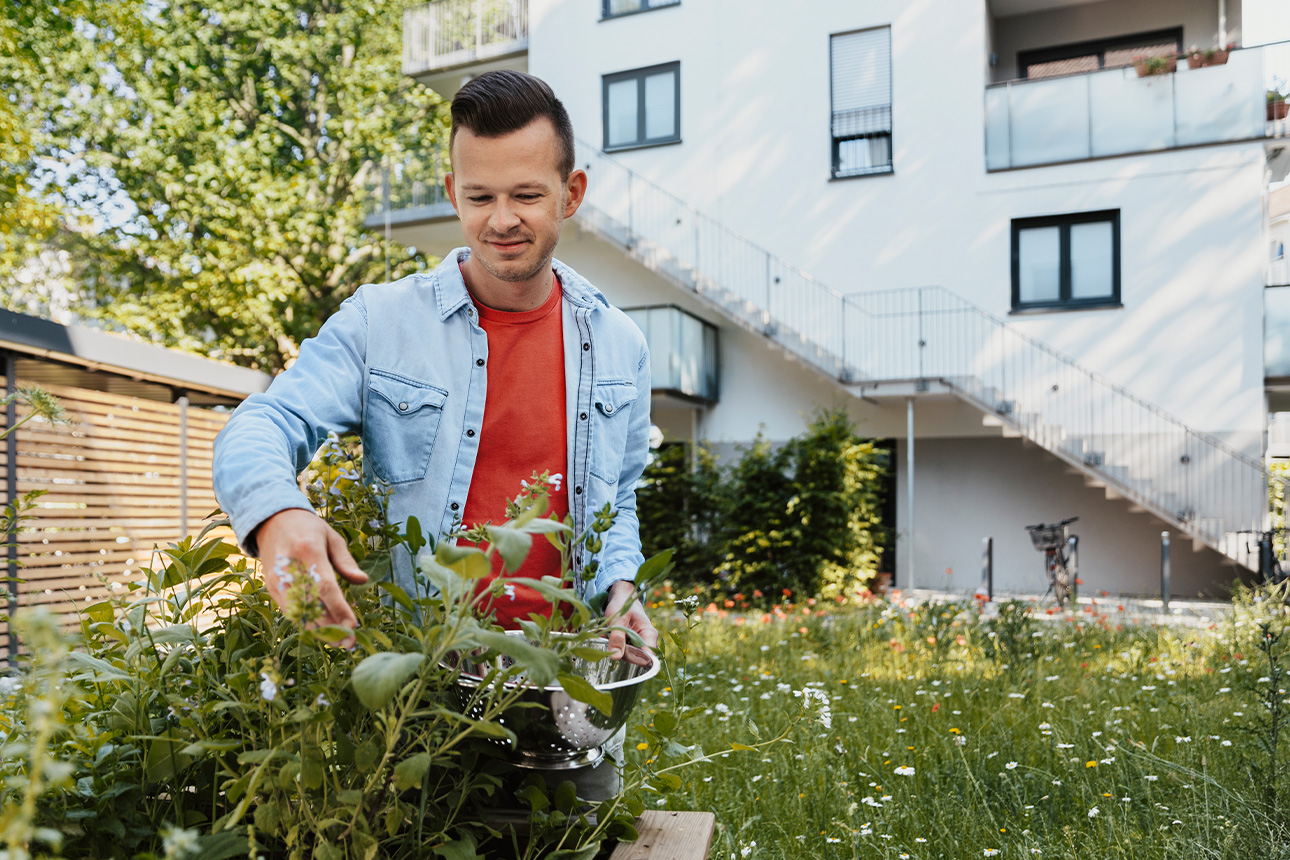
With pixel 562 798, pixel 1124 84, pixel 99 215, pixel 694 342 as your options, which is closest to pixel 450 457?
pixel 562 798

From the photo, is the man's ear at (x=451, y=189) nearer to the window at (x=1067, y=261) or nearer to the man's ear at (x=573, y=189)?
the man's ear at (x=573, y=189)

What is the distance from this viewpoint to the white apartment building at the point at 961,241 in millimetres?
11578

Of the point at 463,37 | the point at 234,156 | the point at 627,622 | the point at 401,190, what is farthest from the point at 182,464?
the point at 234,156

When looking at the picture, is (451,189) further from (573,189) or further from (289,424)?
(289,424)

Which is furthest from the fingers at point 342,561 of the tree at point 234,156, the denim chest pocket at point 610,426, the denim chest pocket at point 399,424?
the tree at point 234,156

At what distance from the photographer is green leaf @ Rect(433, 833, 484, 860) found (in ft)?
2.63

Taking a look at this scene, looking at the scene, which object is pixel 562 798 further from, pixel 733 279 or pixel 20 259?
pixel 20 259

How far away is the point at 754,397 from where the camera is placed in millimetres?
14102

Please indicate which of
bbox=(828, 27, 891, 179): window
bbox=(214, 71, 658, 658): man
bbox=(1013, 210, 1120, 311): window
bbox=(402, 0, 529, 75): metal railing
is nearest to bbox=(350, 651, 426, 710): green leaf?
bbox=(214, 71, 658, 658): man

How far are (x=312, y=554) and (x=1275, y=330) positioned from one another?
13.6 m

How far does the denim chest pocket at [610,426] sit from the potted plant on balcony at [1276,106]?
1307 centimetres

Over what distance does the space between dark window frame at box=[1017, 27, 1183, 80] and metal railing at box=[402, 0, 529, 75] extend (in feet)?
27.4

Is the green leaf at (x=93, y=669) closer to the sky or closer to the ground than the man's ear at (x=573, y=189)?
closer to the ground

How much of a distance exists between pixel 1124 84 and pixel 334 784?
45.4 feet
